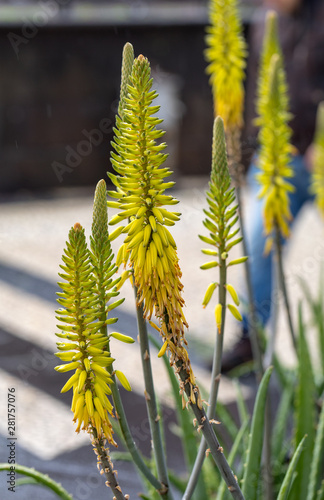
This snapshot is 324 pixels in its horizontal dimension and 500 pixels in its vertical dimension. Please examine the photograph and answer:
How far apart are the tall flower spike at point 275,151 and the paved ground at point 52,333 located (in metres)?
0.78

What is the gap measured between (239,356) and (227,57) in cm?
171

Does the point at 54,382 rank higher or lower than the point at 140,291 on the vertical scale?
lower

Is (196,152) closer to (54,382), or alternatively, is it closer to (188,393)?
(54,382)

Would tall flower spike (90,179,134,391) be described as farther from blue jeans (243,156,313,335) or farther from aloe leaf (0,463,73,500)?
blue jeans (243,156,313,335)

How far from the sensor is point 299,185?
3.04 meters

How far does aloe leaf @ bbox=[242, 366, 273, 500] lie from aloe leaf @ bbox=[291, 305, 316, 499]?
8.4 inches

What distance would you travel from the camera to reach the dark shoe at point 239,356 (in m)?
3.26

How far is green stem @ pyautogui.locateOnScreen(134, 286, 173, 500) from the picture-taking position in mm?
1111

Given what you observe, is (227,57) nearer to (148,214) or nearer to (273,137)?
(273,137)

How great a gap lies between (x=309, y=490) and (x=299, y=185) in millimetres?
1701

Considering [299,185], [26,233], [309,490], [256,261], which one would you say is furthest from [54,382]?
[26,233]

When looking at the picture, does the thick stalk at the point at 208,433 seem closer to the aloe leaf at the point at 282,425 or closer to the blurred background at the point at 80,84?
the aloe leaf at the point at 282,425

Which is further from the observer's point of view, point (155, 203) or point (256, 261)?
point (256, 261)

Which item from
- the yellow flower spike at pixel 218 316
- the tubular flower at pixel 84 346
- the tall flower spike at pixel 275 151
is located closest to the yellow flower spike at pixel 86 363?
the tubular flower at pixel 84 346
